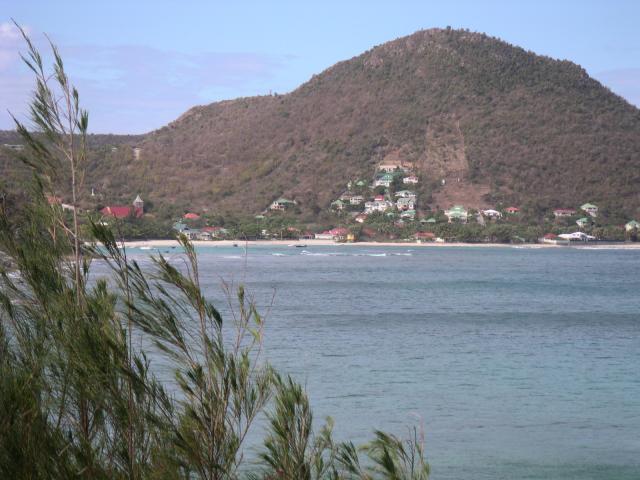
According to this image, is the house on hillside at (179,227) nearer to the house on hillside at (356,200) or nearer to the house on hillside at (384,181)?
the house on hillside at (356,200)

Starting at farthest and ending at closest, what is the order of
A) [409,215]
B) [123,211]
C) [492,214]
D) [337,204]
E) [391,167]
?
[391,167]
[337,204]
[409,215]
[492,214]
[123,211]

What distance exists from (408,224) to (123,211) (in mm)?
30569

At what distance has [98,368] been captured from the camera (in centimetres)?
471

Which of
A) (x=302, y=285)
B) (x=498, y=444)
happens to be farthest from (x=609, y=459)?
(x=302, y=285)

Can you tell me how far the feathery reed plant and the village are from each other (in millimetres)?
77210

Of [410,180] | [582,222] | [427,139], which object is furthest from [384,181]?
[582,222]

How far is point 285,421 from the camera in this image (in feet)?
16.9

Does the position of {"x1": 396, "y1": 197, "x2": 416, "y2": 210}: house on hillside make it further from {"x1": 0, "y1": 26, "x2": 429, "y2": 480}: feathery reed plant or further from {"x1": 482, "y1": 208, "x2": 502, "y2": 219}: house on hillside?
{"x1": 0, "y1": 26, "x2": 429, "y2": 480}: feathery reed plant

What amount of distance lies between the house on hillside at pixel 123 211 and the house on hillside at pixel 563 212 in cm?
3813

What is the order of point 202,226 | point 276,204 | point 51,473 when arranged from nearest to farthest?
point 51,473 < point 202,226 < point 276,204

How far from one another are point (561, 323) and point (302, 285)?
14.7m

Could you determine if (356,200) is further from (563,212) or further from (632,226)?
(632,226)

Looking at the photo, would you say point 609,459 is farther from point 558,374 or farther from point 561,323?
point 561,323

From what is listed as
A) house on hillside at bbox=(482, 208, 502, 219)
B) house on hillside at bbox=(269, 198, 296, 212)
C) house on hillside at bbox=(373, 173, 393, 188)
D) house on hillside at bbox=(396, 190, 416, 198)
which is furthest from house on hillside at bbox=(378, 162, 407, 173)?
house on hillside at bbox=(482, 208, 502, 219)
